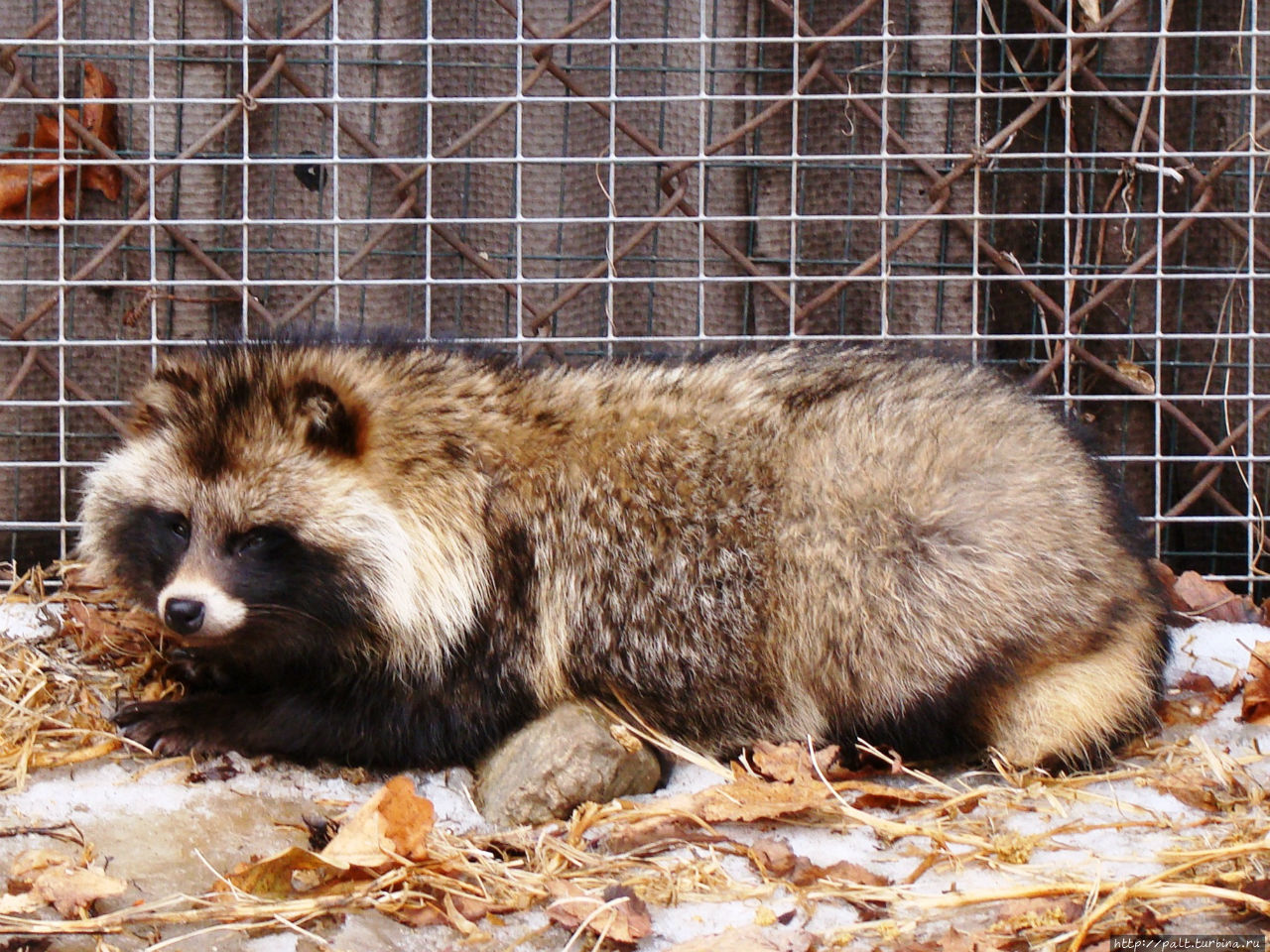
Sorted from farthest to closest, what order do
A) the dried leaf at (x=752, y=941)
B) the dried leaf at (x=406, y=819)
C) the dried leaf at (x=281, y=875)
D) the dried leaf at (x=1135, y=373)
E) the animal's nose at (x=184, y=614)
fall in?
the dried leaf at (x=1135, y=373), the animal's nose at (x=184, y=614), the dried leaf at (x=406, y=819), the dried leaf at (x=281, y=875), the dried leaf at (x=752, y=941)

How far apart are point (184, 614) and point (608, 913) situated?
1409 mm

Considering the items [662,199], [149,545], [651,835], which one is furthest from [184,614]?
[662,199]

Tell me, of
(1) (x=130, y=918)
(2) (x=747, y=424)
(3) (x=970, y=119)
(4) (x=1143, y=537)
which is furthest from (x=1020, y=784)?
(3) (x=970, y=119)

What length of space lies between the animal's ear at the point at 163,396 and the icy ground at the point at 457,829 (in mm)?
927

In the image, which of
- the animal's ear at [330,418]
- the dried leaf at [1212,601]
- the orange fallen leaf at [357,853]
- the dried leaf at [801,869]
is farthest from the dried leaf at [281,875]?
the dried leaf at [1212,601]

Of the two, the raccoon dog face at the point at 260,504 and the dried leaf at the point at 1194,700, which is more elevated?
the raccoon dog face at the point at 260,504

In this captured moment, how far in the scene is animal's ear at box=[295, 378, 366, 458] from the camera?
340cm

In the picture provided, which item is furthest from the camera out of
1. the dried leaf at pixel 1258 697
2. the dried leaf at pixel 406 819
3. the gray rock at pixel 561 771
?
the dried leaf at pixel 1258 697

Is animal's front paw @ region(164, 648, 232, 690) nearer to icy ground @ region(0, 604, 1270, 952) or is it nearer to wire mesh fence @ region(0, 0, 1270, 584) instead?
icy ground @ region(0, 604, 1270, 952)

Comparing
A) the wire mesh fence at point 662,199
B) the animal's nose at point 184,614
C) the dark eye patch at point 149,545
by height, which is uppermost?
the wire mesh fence at point 662,199

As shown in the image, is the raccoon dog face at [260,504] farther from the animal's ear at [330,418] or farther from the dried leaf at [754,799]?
the dried leaf at [754,799]

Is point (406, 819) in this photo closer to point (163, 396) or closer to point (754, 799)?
point (754, 799)

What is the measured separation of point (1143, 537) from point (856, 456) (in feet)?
3.16

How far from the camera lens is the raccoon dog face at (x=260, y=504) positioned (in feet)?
11.1
